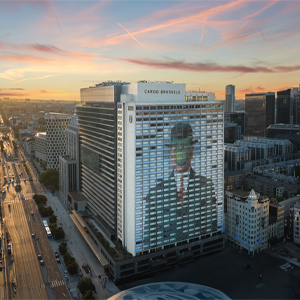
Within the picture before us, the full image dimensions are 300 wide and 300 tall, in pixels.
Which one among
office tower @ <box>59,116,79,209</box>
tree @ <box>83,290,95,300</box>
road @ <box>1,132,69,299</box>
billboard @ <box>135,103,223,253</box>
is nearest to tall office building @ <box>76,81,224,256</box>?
billboard @ <box>135,103,223,253</box>

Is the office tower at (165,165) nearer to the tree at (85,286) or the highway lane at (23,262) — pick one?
the tree at (85,286)

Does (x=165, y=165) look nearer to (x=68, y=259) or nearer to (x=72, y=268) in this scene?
(x=72, y=268)

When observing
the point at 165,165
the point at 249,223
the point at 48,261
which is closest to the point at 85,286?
the point at 48,261

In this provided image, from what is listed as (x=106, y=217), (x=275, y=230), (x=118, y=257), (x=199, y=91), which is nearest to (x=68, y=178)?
(x=106, y=217)

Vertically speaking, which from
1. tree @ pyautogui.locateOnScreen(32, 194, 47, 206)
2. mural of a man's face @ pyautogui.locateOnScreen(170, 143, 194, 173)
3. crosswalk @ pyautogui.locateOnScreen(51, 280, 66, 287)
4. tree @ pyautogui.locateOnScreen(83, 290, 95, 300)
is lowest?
crosswalk @ pyautogui.locateOnScreen(51, 280, 66, 287)

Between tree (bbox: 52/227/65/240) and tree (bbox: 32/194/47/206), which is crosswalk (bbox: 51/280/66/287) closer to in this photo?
tree (bbox: 52/227/65/240)

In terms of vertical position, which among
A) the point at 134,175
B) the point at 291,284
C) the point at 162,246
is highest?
the point at 134,175

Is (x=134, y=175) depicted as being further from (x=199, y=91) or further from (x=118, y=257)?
(x=199, y=91)
